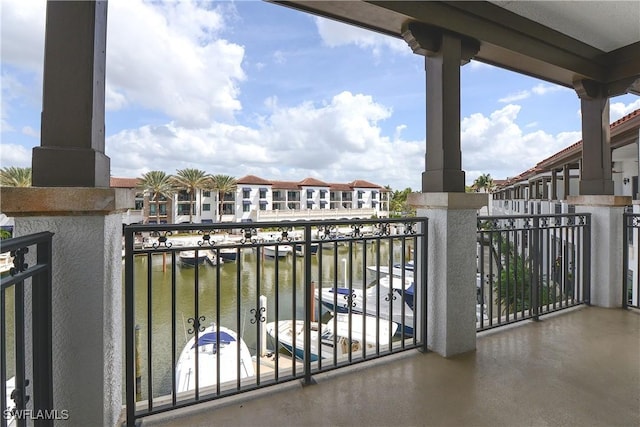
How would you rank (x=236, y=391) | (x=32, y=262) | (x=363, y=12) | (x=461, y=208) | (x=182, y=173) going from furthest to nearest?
1. (x=182, y=173)
2. (x=461, y=208)
3. (x=363, y=12)
4. (x=236, y=391)
5. (x=32, y=262)

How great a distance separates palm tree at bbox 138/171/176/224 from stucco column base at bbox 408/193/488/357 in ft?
79.6

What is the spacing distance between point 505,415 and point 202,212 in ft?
95.2

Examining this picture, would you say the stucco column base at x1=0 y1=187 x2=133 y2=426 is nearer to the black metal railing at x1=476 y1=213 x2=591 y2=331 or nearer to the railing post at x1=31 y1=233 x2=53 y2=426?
the railing post at x1=31 y1=233 x2=53 y2=426

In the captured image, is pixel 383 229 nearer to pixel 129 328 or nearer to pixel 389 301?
pixel 389 301

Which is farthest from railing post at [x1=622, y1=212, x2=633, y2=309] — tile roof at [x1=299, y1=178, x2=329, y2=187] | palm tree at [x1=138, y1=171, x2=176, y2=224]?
tile roof at [x1=299, y1=178, x2=329, y2=187]

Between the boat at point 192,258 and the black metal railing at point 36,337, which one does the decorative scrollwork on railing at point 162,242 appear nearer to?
the boat at point 192,258

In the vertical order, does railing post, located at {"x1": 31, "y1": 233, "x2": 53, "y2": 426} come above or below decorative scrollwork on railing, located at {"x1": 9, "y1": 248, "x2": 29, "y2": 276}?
below

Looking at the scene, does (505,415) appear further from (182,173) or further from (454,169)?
(182,173)

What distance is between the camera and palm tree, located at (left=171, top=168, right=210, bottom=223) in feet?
85.4

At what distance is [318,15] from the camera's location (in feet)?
7.22

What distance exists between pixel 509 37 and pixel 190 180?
26.4 metres

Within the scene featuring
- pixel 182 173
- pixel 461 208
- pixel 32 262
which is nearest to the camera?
pixel 32 262

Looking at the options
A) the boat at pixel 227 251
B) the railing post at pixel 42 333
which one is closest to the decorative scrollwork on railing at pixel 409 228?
the boat at pixel 227 251

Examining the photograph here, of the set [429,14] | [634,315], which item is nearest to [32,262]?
[429,14]
